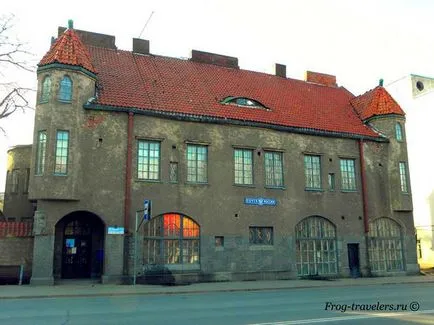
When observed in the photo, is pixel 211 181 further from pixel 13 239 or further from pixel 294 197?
pixel 13 239

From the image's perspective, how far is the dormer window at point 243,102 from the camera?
2583cm

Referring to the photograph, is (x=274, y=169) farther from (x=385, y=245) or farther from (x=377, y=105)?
(x=377, y=105)

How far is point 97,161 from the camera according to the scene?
828 inches

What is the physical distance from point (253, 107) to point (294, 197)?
5.68m

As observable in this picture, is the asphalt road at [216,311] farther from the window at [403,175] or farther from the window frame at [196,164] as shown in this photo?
the window at [403,175]

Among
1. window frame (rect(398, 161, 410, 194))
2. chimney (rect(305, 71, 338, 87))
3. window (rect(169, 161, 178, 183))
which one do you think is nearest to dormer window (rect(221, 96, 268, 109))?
window (rect(169, 161, 178, 183))

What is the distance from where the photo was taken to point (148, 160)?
2225 centimetres

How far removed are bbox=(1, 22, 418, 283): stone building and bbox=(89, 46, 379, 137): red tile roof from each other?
0.36 feet

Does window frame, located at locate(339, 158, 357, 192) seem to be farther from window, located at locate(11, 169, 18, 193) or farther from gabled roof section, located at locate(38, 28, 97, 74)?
window, located at locate(11, 169, 18, 193)

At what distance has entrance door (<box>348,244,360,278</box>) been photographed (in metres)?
25.7

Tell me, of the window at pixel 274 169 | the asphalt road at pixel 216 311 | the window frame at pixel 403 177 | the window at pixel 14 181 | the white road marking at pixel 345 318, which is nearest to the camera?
the white road marking at pixel 345 318

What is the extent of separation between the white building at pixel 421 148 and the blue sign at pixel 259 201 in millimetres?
16576

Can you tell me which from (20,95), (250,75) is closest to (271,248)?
(250,75)

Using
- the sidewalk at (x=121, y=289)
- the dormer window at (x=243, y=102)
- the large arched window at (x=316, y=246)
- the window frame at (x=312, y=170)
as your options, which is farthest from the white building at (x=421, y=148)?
the dormer window at (x=243, y=102)
